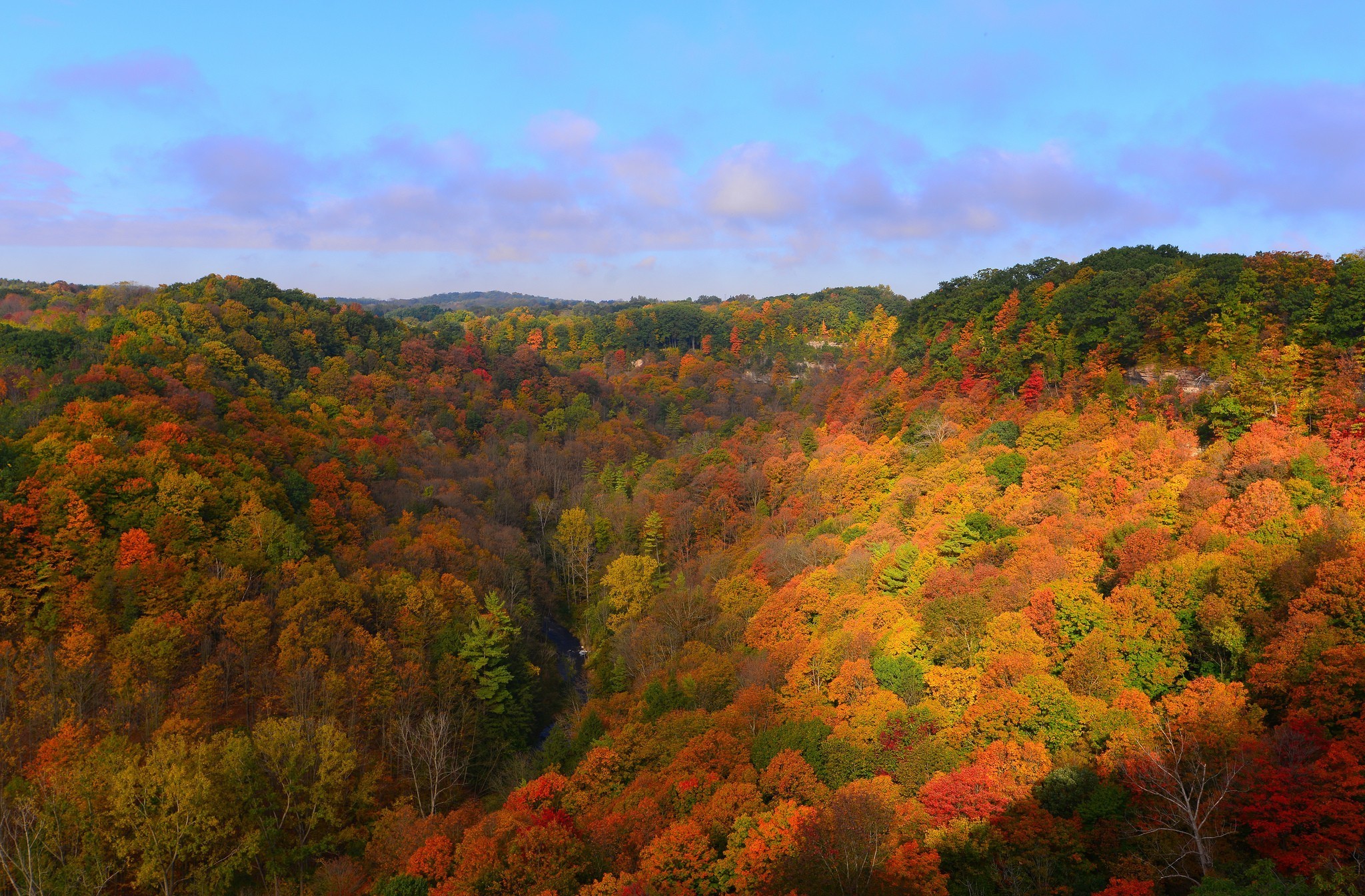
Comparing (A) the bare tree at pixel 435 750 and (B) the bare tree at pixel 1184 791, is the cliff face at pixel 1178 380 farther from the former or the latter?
(A) the bare tree at pixel 435 750

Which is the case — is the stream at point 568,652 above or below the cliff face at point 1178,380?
below

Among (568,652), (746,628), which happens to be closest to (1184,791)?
(746,628)

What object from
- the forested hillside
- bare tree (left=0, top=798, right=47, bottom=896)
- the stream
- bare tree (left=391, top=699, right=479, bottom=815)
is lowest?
the stream

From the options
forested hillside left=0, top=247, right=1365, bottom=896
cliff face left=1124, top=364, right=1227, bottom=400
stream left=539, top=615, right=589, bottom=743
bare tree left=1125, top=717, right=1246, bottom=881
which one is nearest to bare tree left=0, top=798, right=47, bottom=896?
forested hillside left=0, top=247, right=1365, bottom=896

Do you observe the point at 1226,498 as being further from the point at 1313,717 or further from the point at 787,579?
the point at 787,579

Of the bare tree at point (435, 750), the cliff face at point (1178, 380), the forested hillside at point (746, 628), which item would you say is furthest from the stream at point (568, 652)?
the cliff face at point (1178, 380)

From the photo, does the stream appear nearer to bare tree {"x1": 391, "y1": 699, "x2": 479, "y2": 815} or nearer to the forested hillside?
the forested hillside
